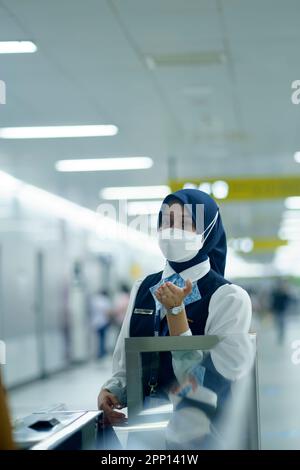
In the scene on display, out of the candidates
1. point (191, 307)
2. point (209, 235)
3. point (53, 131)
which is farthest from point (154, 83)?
point (191, 307)

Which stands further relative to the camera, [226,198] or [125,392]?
[226,198]

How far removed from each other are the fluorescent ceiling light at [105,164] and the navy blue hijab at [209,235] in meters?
6.44

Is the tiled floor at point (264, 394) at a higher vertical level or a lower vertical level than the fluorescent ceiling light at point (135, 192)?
lower

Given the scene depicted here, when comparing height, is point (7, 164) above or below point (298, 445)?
above

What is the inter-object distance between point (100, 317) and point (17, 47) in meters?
9.93

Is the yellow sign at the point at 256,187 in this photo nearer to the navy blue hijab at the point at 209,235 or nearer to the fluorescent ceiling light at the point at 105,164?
the fluorescent ceiling light at the point at 105,164

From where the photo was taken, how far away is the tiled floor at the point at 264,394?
654cm

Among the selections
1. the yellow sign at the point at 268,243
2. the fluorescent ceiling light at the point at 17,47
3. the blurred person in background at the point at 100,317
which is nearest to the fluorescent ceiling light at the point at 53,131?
the fluorescent ceiling light at the point at 17,47

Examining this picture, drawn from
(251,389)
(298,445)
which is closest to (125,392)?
(251,389)

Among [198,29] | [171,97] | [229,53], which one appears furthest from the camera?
[171,97]

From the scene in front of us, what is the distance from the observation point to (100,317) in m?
14.8

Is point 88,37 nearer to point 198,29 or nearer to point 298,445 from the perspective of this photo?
point 198,29
